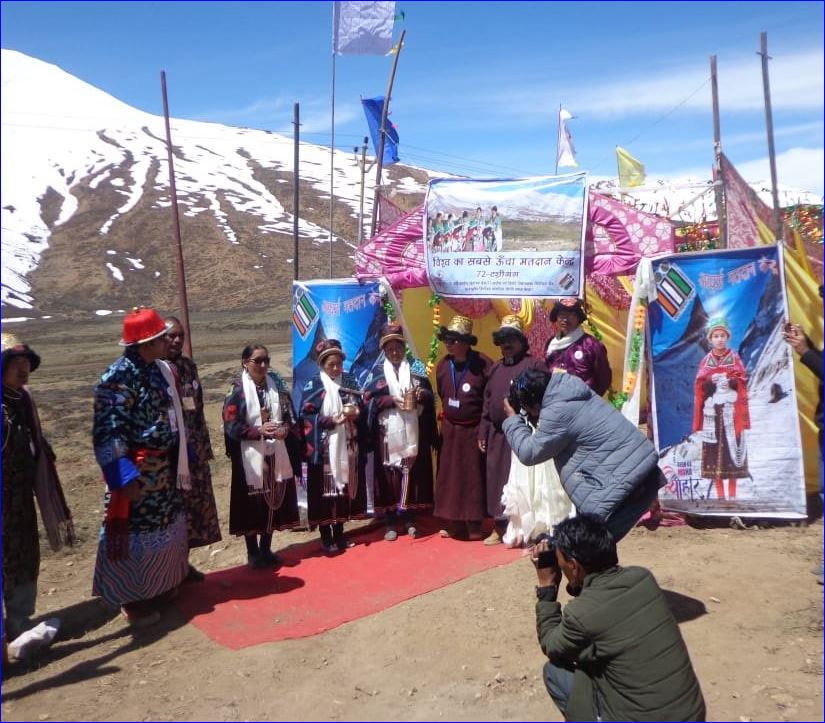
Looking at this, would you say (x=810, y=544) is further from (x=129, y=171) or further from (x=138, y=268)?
(x=129, y=171)

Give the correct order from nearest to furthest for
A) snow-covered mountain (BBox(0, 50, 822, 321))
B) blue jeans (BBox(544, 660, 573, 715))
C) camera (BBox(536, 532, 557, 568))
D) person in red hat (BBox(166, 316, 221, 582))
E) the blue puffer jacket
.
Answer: blue jeans (BBox(544, 660, 573, 715))
camera (BBox(536, 532, 557, 568))
the blue puffer jacket
person in red hat (BBox(166, 316, 221, 582))
snow-covered mountain (BBox(0, 50, 822, 321))

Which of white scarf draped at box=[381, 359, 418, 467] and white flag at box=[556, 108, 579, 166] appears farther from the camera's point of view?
white flag at box=[556, 108, 579, 166]

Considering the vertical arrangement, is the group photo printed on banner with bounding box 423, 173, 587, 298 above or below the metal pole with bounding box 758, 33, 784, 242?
below

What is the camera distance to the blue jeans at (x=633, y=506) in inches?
129

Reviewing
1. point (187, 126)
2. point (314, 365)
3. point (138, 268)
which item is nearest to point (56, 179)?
point (138, 268)

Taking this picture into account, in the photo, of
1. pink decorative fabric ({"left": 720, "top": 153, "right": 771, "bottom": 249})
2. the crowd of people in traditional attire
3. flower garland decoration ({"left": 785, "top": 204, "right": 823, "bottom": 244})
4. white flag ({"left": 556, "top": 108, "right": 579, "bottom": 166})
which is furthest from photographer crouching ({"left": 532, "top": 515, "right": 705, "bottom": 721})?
white flag ({"left": 556, "top": 108, "right": 579, "bottom": 166})

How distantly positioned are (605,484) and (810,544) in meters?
2.80

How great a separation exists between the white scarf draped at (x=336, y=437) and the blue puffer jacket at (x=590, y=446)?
2321mm

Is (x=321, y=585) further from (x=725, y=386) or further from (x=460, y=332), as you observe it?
A: (x=725, y=386)

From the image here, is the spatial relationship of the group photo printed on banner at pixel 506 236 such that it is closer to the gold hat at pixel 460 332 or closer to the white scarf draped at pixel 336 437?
the gold hat at pixel 460 332

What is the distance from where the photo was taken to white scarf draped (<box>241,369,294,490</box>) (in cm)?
494

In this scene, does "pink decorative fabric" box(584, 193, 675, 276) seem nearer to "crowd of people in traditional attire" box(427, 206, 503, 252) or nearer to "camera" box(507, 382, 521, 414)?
"crowd of people in traditional attire" box(427, 206, 503, 252)

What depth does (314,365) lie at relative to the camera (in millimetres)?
6621

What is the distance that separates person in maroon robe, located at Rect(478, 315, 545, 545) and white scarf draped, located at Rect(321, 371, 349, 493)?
39.2 inches
